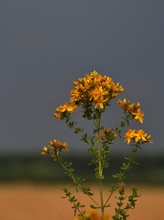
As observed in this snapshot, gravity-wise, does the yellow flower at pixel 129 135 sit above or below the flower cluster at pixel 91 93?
below

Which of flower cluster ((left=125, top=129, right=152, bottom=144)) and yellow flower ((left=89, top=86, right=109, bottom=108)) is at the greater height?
yellow flower ((left=89, top=86, right=109, bottom=108))

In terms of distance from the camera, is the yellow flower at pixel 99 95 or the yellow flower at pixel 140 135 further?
the yellow flower at pixel 140 135

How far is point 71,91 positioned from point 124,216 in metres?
1.53

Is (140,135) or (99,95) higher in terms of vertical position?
(99,95)

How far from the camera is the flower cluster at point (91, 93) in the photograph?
6500mm

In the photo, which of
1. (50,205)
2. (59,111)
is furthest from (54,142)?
(50,205)

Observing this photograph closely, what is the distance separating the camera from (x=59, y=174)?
18.0 meters

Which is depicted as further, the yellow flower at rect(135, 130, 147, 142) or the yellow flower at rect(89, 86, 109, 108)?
the yellow flower at rect(135, 130, 147, 142)

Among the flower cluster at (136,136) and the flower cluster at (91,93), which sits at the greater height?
the flower cluster at (91,93)

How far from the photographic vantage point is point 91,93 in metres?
6.50

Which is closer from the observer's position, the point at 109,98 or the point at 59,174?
the point at 109,98

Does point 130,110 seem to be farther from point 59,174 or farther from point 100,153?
point 59,174

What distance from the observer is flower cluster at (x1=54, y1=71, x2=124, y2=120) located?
6500mm

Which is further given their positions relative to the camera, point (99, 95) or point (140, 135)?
point (140, 135)
